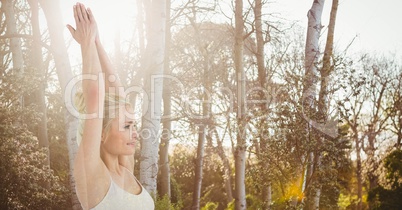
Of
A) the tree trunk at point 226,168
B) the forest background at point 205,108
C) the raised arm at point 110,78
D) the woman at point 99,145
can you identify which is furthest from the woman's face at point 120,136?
the tree trunk at point 226,168

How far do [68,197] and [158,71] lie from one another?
20.4 ft

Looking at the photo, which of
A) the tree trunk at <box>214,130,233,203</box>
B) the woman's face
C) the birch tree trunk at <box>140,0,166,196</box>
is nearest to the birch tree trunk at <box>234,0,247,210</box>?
the birch tree trunk at <box>140,0,166,196</box>

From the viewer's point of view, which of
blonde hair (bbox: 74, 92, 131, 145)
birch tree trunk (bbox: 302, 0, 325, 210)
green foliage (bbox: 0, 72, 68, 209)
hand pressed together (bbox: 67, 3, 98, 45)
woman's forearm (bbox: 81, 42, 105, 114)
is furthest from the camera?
green foliage (bbox: 0, 72, 68, 209)

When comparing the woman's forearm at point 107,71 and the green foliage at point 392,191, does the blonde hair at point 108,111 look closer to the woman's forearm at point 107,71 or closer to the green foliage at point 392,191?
the woman's forearm at point 107,71

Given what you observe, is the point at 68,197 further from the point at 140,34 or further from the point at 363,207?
the point at 363,207

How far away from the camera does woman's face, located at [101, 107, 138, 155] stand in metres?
1.71

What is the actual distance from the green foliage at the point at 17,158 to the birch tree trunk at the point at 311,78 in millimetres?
6543

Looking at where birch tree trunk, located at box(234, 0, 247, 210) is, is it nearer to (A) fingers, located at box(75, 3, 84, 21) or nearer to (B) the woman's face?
(B) the woman's face

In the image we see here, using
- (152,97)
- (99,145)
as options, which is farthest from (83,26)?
(152,97)

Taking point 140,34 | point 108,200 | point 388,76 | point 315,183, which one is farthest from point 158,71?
point 388,76

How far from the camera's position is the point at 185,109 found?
12492 millimetres

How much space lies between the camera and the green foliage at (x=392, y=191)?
11.8 metres

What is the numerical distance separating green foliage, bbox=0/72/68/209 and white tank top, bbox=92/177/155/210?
8897mm

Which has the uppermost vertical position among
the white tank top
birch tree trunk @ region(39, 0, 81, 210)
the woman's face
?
birch tree trunk @ region(39, 0, 81, 210)
